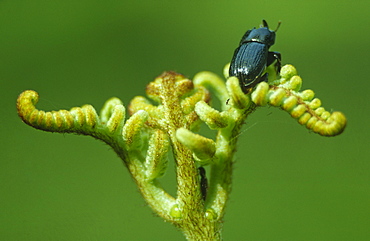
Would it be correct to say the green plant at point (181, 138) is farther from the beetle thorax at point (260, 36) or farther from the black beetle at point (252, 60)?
the beetle thorax at point (260, 36)

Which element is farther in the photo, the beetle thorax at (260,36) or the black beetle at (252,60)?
the beetle thorax at (260,36)

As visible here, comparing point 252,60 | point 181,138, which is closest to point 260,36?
point 252,60

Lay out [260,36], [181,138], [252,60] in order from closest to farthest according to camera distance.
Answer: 1. [181,138]
2. [252,60]
3. [260,36]

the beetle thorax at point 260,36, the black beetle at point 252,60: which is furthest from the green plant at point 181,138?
the beetle thorax at point 260,36

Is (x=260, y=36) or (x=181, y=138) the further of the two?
(x=260, y=36)

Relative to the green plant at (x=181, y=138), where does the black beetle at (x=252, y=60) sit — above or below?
above

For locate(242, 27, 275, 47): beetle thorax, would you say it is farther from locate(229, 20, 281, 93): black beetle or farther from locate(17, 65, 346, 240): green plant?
locate(17, 65, 346, 240): green plant

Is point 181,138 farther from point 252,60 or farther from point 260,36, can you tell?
point 260,36
